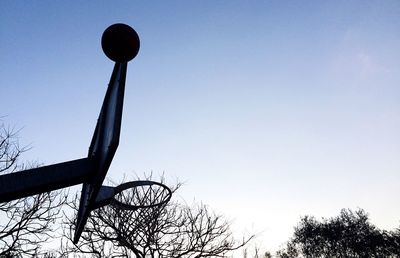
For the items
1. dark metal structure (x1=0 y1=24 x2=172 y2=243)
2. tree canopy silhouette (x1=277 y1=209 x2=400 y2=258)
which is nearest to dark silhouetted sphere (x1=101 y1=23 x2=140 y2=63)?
dark metal structure (x1=0 y1=24 x2=172 y2=243)

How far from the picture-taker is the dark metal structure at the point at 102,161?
2.44m

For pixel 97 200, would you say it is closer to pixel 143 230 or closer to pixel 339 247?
pixel 143 230

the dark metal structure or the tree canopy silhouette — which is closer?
the dark metal structure

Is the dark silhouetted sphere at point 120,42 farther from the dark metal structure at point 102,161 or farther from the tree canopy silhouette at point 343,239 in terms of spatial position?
the tree canopy silhouette at point 343,239

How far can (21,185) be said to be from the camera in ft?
9.08

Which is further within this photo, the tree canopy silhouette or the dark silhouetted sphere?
the tree canopy silhouette

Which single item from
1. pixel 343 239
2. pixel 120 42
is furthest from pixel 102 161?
pixel 343 239

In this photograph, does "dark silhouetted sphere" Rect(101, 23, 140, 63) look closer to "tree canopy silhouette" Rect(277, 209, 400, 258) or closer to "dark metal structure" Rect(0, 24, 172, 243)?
"dark metal structure" Rect(0, 24, 172, 243)

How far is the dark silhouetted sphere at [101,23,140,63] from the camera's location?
2.45m

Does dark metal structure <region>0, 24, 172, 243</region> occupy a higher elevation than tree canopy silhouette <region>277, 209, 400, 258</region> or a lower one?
lower

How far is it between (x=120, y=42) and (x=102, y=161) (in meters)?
1.20

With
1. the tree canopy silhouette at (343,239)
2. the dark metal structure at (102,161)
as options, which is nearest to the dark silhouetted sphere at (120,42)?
the dark metal structure at (102,161)

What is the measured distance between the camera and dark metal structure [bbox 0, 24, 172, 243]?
2.44 metres

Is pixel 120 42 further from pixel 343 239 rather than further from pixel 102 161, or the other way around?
pixel 343 239
